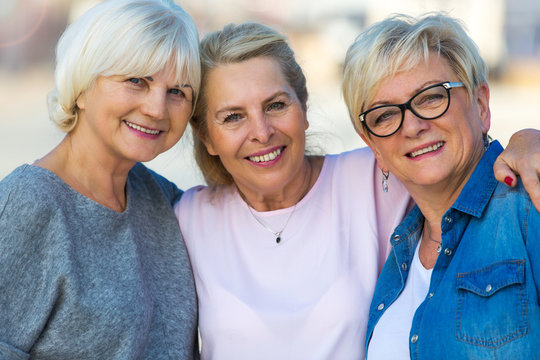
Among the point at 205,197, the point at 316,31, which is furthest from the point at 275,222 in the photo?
the point at 316,31

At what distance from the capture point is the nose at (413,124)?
7.11 ft

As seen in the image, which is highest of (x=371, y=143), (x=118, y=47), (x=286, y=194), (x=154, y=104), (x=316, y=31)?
(x=316, y=31)

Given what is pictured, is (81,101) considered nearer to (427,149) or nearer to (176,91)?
(176,91)

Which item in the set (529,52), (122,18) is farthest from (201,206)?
(529,52)

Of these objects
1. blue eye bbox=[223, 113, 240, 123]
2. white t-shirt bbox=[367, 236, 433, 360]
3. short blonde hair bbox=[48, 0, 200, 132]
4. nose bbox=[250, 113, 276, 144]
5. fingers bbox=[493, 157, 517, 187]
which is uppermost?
short blonde hair bbox=[48, 0, 200, 132]

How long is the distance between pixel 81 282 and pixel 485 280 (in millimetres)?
1318

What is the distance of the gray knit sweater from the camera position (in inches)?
84.1

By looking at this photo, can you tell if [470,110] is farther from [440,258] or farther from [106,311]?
[106,311]

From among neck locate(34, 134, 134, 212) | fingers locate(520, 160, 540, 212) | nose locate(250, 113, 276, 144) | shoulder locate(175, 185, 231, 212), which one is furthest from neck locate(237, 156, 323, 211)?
fingers locate(520, 160, 540, 212)

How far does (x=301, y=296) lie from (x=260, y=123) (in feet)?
2.28

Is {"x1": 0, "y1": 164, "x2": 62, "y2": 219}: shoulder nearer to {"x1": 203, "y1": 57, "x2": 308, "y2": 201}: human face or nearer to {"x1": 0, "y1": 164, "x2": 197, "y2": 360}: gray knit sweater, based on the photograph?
{"x1": 0, "y1": 164, "x2": 197, "y2": 360}: gray knit sweater

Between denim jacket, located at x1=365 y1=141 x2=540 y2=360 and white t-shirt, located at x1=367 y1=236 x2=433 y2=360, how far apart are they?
0.09 meters

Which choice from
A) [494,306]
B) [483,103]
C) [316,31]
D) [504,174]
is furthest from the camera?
[316,31]

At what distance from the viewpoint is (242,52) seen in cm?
267
